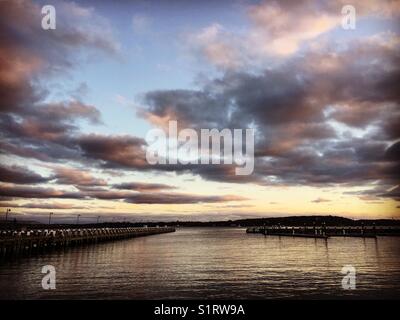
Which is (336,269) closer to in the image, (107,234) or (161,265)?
(161,265)

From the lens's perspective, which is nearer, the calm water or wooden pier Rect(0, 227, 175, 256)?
the calm water

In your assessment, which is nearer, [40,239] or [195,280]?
[195,280]

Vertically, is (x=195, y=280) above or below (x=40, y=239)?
below

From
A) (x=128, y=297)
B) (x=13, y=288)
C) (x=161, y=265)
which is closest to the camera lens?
(x=128, y=297)

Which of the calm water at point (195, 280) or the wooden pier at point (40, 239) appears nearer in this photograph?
the calm water at point (195, 280)

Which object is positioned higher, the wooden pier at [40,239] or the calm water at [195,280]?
the wooden pier at [40,239]

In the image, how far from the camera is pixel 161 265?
53.3 meters

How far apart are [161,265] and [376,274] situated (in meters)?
28.6

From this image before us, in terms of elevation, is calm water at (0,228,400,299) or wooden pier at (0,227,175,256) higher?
wooden pier at (0,227,175,256)
